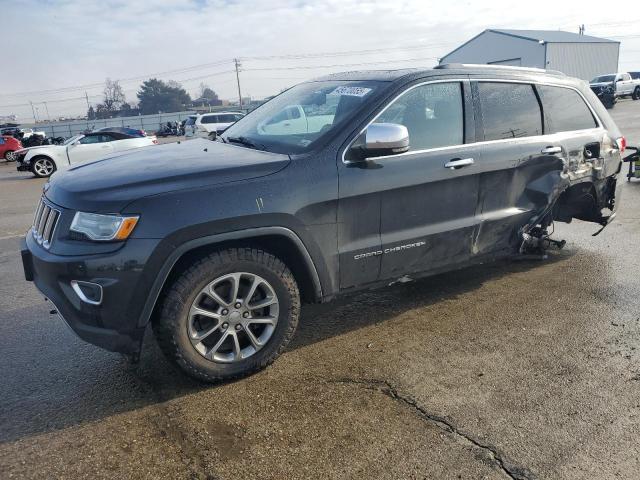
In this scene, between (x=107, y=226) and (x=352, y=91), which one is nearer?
(x=107, y=226)

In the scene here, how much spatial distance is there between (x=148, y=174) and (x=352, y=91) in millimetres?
1640

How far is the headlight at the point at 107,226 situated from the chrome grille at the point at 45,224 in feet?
0.96

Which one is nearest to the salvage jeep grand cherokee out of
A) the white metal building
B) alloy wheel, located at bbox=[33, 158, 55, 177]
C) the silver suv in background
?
alloy wheel, located at bbox=[33, 158, 55, 177]

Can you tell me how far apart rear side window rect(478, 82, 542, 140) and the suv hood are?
5.95 feet

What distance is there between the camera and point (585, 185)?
16.2 feet

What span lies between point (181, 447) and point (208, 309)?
2.56 ft

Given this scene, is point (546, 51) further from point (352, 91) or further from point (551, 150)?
point (352, 91)

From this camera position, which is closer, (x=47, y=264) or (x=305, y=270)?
(x=47, y=264)

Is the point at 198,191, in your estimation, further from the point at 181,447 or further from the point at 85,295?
the point at 181,447

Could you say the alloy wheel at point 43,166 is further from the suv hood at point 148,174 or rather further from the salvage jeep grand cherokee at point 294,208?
the suv hood at point 148,174

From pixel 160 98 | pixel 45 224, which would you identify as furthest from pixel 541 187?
pixel 160 98

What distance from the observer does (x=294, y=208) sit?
3135 mm

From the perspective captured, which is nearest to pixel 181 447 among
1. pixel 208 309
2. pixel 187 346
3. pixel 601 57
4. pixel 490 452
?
pixel 187 346

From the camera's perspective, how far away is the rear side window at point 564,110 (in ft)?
15.0
